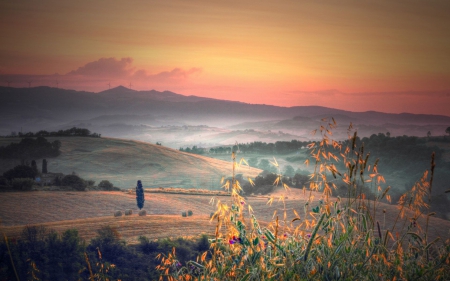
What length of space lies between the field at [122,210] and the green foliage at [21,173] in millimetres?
2502

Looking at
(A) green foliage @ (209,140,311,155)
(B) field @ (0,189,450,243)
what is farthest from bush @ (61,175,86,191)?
(A) green foliage @ (209,140,311,155)

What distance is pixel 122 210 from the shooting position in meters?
17.4

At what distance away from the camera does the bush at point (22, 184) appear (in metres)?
19.8

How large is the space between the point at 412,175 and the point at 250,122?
2700 cm

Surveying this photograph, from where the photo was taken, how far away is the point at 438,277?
2.68m

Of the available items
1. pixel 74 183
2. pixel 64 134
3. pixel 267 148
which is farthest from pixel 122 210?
pixel 267 148

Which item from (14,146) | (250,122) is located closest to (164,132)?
(250,122)

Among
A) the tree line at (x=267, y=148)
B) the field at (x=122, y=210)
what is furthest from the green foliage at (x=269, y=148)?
the field at (x=122, y=210)

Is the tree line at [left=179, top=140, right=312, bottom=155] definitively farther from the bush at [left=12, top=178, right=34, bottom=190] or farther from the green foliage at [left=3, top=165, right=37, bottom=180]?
the bush at [left=12, top=178, right=34, bottom=190]

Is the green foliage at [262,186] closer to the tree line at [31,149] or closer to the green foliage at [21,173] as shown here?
the green foliage at [21,173]

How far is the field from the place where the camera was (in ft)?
40.2

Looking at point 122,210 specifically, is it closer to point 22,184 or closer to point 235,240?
point 22,184

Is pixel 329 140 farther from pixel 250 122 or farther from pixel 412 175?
pixel 250 122

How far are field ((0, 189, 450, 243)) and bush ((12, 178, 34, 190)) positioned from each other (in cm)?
77
